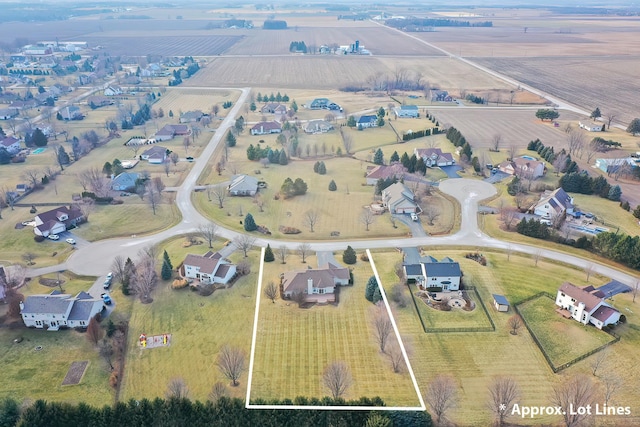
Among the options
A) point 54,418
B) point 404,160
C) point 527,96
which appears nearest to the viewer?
point 54,418

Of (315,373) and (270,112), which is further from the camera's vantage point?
(270,112)

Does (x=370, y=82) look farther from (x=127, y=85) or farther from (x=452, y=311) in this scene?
(x=452, y=311)

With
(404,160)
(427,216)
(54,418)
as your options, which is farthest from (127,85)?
(54,418)

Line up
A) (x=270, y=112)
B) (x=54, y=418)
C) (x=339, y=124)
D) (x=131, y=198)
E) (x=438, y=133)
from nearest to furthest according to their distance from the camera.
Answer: (x=54, y=418)
(x=131, y=198)
(x=438, y=133)
(x=339, y=124)
(x=270, y=112)

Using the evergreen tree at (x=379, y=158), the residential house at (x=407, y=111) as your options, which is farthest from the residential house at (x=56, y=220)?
the residential house at (x=407, y=111)

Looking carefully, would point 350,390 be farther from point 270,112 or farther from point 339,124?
point 270,112

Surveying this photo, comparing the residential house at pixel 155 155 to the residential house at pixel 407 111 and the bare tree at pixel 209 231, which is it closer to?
the bare tree at pixel 209 231

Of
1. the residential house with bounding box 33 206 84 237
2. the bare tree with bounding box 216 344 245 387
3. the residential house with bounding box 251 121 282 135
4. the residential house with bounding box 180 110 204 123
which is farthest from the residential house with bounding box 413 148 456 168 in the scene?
the residential house with bounding box 33 206 84 237

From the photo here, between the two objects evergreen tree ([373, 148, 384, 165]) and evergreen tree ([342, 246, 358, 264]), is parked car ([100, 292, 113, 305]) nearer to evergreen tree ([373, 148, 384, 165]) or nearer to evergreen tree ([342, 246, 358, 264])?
evergreen tree ([342, 246, 358, 264])
